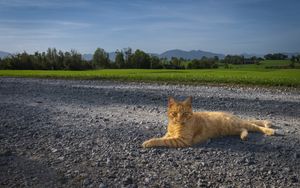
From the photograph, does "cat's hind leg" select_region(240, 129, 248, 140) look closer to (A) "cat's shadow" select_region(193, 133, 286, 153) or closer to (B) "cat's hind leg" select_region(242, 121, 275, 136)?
(A) "cat's shadow" select_region(193, 133, 286, 153)

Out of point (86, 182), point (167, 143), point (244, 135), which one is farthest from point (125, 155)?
point (244, 135)

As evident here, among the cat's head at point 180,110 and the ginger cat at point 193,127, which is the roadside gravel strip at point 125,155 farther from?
the cat's head at point 180,110

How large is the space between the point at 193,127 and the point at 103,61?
55271 millimetres

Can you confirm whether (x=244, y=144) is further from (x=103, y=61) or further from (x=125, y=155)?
(x=103, y=61)

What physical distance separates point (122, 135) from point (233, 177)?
3804mm

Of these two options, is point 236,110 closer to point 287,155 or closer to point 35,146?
point 287,155

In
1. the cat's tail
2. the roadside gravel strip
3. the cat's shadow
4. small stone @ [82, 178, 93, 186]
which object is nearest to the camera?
small stone @ [82, 178, 93, 186]

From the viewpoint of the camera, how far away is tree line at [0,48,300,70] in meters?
56.2

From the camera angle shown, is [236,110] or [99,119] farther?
[236,110]

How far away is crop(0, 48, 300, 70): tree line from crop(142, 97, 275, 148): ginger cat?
47.7 m

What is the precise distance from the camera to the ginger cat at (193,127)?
8844 millimetres

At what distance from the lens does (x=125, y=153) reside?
8.49 metres

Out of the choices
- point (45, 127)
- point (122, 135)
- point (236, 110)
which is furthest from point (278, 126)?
point (45, 127)

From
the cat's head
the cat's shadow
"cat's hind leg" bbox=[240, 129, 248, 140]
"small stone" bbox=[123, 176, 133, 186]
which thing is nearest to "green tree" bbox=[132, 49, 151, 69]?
"cat's hind leg" bbox=[240, 129, 248, 140]
